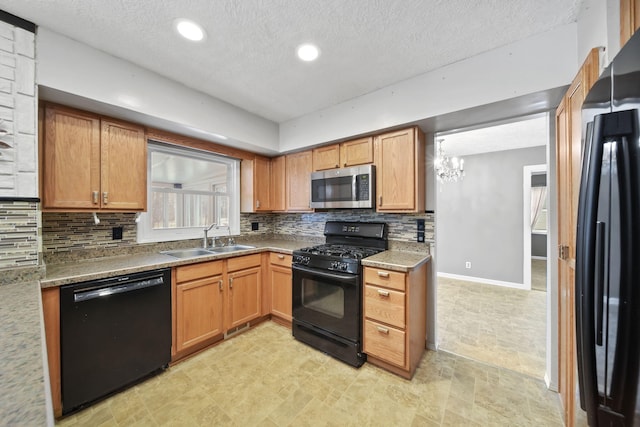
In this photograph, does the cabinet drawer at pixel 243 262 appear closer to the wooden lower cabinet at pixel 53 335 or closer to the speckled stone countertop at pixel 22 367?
the wooden lower cabinet at pixel 53 335

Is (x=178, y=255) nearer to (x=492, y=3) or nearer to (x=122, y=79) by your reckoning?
(x=122, y=79)

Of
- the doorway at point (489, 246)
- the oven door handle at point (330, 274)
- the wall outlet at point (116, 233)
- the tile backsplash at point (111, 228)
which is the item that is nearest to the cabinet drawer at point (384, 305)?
the oven door handle at point (330, 274)

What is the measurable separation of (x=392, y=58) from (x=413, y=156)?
2.65 ft

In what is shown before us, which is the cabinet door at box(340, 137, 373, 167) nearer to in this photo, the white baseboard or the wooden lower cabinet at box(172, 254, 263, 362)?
the wooden lower cabinet at box(172, 254, 263, 362)

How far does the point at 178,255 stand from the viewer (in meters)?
2.52

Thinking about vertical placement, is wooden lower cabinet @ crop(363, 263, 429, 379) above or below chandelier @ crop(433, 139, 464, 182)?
below

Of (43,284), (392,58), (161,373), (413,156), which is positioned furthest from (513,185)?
(43,284)

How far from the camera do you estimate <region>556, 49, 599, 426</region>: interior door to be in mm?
1112

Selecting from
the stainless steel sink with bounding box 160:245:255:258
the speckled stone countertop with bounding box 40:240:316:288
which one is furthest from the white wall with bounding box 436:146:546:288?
the speckled stone countertop with bounding box 40:240:316:288

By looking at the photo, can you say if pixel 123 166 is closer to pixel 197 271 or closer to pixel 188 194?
pixel 188 194

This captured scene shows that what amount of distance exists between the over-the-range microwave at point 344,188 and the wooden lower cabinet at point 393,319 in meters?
0.75

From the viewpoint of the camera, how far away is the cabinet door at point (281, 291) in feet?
8.77

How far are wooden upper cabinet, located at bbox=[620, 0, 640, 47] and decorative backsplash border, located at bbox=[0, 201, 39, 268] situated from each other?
2.93 meters

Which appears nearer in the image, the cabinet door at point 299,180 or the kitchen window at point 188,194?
the kitchen window at point 188,194
